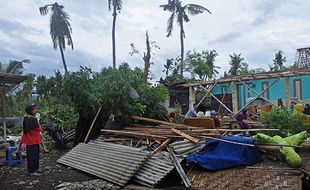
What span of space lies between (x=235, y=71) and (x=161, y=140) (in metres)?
28.5

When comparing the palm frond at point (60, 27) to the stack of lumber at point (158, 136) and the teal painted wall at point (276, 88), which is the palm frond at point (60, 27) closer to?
the teal painted wall at point (276, 88)

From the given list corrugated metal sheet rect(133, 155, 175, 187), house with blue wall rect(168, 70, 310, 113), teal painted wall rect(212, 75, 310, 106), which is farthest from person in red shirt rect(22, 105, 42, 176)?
teal painted wall rect(212, 75, 310, 106)

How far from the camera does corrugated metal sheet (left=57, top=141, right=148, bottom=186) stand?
23.2 feet

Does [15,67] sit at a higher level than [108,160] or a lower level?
higher

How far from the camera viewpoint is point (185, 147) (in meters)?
7.50

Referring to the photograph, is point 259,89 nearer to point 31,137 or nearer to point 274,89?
point 274,89

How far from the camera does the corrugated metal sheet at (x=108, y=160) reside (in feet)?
23.2

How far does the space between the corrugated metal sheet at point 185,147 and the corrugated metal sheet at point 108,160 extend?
657 millimetres

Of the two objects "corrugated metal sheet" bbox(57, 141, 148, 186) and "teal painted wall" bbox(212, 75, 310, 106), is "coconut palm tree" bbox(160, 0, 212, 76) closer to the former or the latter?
"teal painted wall" bbox(212, 75, 310, 106)

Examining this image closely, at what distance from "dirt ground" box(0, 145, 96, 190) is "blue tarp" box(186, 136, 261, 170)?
97.4 inches

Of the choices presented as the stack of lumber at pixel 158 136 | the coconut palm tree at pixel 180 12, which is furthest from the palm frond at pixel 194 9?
the stack of lumber at pixel 158 136

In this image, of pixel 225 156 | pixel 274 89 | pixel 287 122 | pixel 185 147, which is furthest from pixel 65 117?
pixel 274 89

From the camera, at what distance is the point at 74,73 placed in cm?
1118

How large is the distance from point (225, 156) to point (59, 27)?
1057 inches
